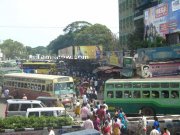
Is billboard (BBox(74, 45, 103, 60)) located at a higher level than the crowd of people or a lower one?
higher

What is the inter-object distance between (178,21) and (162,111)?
16824mm

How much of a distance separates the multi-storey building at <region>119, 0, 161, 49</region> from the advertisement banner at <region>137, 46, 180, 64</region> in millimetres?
20940

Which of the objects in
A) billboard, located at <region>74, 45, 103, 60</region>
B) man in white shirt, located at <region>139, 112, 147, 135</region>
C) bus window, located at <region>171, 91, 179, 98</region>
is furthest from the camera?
billboard, located at <region>74, 45, 103, 60</region>

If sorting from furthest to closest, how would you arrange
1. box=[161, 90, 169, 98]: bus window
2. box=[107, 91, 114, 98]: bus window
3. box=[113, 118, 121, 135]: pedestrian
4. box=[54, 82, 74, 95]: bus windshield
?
1. box=[54, 82, 74, 95]: bus windshield
2. box=[107, 91, 114, 98]: bus window
3. box=[161, 90, 169, 98]: bus window
4. box=[113, 118, 121, 135]: pedestrian

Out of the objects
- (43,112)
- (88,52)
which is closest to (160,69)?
(43,112)

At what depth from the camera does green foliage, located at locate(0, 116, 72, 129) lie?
18.8m

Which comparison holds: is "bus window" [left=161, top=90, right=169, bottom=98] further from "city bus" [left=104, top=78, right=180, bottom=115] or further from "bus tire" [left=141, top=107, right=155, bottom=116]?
"bus tire" [left=141, top=107, right=155, bottom=116]

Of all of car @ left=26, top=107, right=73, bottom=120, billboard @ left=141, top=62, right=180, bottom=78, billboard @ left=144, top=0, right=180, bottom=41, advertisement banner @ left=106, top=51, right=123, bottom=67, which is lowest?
car @ left=26, top=107, right=73, bottom=120

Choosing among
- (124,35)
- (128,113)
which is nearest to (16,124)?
(128,113)

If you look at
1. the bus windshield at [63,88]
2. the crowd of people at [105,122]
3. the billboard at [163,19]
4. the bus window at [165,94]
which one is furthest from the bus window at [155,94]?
the billboard at [163,19]

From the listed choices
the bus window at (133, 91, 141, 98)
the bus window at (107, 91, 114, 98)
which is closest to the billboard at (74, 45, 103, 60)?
the bus window at (107, 91, 114, 98)

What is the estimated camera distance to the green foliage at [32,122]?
1877 cm

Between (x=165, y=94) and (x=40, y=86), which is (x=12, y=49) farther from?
(x=165, y=94)

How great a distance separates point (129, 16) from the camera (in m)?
73.8
